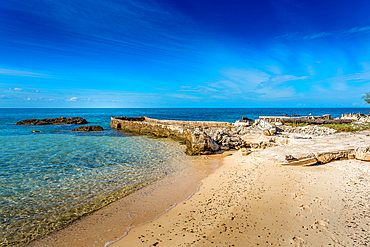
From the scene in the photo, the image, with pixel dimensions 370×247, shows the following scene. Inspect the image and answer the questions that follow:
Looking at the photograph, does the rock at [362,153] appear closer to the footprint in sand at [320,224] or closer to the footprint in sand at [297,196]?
the footprint in sand at [297,196]

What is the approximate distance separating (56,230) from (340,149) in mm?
9592

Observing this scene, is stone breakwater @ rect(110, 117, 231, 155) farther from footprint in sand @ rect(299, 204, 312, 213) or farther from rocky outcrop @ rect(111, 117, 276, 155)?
footprint in sand @ rect(299, 204, 312, 213)

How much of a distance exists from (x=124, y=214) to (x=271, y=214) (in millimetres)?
3182

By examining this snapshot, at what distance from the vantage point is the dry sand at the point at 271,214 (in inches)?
117

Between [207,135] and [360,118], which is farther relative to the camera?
[360,118]

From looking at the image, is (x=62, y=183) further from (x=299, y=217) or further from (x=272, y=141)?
(x=272, y=141)

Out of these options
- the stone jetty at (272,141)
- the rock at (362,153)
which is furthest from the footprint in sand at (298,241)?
the rock at (362,153)

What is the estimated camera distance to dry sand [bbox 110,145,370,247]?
297 centimetres

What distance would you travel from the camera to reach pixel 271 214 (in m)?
3.67

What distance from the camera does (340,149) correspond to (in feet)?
23.6

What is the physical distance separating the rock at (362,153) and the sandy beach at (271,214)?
2.93 feet

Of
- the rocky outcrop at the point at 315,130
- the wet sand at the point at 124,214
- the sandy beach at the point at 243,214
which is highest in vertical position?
the rocky outcrop at the point at 315,130

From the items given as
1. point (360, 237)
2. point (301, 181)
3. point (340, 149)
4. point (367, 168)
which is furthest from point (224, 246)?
point (340, 149)

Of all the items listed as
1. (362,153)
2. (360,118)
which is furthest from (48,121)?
(360,118)
